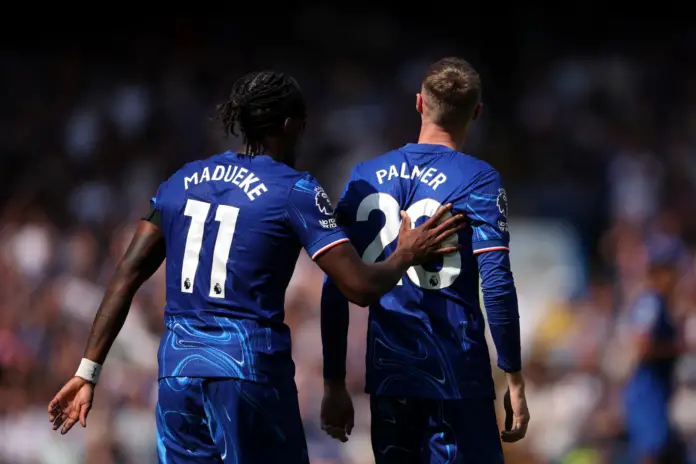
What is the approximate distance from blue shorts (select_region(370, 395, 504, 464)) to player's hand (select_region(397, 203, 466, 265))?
59 cm

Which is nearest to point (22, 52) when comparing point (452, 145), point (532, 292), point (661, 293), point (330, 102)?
point (330, 102)

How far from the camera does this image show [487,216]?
4.64 metres

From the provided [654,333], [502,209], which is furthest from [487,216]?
[654,333]

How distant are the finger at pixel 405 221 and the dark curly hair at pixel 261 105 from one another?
1.86 ft

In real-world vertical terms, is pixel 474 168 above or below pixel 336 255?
above

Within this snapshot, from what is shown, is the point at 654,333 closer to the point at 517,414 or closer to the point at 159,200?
the point at 517,414

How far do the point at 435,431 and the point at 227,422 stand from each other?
0.88 meters

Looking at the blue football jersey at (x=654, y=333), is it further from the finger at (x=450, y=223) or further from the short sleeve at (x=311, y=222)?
the short sleeve at (x=311, y=222)

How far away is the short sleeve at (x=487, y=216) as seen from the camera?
462 cm

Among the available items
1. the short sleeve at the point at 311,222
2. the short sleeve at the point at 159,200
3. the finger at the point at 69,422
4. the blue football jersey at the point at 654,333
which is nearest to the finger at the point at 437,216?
the short sleeve at the point at 311,222

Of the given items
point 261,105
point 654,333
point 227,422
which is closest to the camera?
point 227,422

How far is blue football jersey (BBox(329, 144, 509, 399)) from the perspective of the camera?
464 centimetres

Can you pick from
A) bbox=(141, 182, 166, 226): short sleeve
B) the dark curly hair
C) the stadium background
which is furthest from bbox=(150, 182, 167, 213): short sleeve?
the stadium background

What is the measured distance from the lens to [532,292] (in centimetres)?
1145
